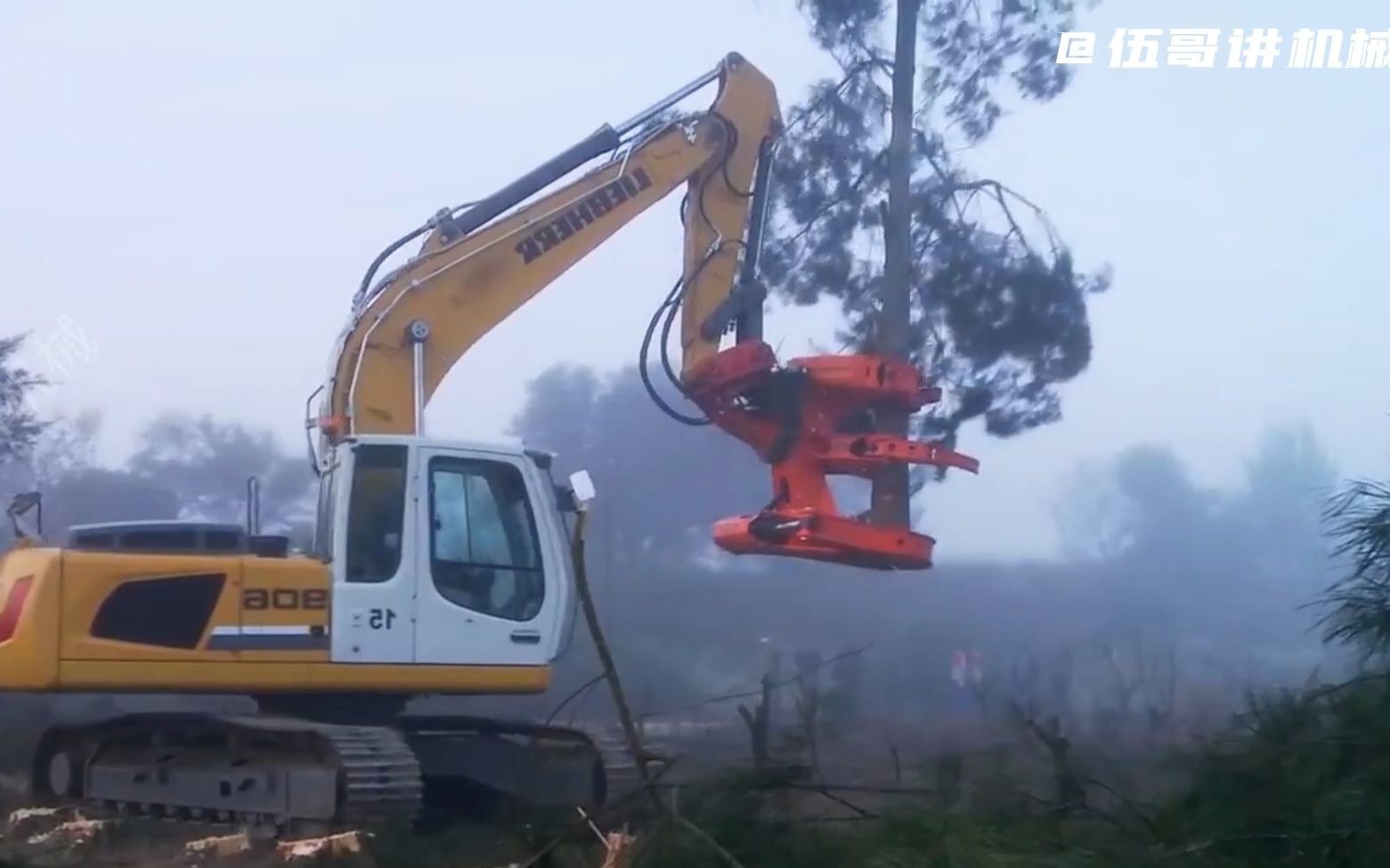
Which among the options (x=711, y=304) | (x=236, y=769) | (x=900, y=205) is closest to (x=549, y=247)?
(x=711, y=304)

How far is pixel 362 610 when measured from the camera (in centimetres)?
1043

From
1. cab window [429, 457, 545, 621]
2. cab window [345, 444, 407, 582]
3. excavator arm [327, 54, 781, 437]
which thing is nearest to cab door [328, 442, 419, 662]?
cab window [345, 444, 407, 582]

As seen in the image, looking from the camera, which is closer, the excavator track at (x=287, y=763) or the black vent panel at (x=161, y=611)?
the excavator track at (x=287, y=763)

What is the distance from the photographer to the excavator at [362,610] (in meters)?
10.3

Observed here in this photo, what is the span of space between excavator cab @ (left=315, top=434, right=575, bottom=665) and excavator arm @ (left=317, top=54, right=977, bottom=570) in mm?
1232

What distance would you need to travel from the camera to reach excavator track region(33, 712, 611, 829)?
10.1 meters

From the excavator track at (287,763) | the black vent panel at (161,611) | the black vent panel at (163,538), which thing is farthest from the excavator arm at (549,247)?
the excavator track at (287,763)

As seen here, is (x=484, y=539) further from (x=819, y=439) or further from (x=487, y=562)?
(x=819, y=439)

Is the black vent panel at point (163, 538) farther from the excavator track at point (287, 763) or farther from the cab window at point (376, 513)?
the excavator track at point (287, 763)

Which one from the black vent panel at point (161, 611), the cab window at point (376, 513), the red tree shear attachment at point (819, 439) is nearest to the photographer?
the black vent panel at point (161, 611)

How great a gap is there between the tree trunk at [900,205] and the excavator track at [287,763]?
616 centimetres

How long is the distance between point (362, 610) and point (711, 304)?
3.88 metres

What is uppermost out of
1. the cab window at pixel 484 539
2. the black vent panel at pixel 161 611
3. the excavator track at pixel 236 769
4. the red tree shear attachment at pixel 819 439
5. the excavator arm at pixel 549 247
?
the excavator arm at pixel 549 247

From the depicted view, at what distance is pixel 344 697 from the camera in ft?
35.7
